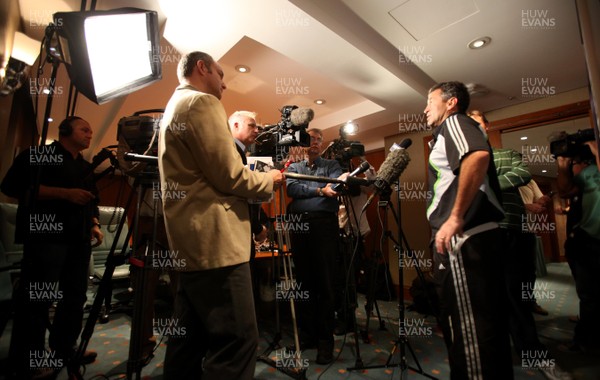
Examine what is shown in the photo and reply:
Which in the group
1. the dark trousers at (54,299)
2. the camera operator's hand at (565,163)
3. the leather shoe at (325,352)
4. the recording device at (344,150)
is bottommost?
the leather shoe at (325,352)

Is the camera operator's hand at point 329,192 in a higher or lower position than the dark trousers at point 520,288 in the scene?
higher

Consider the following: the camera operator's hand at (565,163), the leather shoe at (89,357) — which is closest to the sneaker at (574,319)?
the camera operator's hand at (565,163)

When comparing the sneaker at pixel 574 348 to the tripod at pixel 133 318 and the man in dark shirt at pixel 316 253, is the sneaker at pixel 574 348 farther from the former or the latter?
the tripod at pixel 133 318

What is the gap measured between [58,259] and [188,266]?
125 cm

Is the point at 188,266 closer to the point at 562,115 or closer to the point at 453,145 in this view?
the point at 453,145

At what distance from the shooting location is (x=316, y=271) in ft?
6.50

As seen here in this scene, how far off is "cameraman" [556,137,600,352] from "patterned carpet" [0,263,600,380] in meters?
0.20

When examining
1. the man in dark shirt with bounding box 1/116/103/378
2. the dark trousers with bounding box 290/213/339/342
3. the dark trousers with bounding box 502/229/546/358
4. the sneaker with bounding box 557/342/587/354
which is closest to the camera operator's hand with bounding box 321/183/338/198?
the dark trousers with bounding box 290/213/339/342

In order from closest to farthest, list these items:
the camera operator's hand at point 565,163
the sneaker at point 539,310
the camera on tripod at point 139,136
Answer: the camera on tripod at point 139,136 < the camera operator's hand at point 565,163 < the sneaker at point 539,310

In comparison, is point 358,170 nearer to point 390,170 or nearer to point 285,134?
point 390,170

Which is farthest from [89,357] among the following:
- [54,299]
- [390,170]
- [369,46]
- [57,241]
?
[369,46]

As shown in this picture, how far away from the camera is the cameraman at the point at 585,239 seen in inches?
80.0

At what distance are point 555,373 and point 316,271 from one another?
1.66m

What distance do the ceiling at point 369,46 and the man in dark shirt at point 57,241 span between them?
43.7 inches
